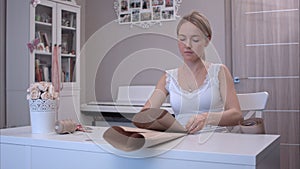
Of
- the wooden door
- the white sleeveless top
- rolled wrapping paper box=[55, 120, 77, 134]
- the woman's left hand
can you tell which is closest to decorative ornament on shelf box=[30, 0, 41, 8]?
the wooden door

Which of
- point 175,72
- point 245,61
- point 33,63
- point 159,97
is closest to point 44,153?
point 159,97

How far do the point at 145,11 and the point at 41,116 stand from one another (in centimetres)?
292

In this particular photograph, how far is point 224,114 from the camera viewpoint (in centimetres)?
149

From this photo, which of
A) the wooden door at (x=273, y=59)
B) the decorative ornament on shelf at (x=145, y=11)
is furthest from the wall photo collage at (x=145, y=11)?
the wooden door at (x=273, y=59)

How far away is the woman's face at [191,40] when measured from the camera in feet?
4.86

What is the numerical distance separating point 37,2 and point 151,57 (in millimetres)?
1456

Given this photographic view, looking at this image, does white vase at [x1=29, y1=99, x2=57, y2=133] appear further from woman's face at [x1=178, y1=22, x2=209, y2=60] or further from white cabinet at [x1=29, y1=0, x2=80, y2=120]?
white cabinet at [x1=29, y1=0, x2=80, y2=120]

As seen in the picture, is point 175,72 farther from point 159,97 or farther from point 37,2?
point 37,2

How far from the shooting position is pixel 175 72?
70.6 inches

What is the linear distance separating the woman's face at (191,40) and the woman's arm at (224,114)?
0.24 metres

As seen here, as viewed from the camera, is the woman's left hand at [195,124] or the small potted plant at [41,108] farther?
the small potted plant at [41,108]

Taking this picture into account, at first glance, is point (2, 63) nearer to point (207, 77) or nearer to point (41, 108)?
point (41, 108)

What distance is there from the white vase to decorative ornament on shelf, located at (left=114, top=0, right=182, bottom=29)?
2.75 m

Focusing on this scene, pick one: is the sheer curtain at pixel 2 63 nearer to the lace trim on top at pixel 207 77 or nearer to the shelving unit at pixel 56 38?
the shelving unit at pixel 56 38
